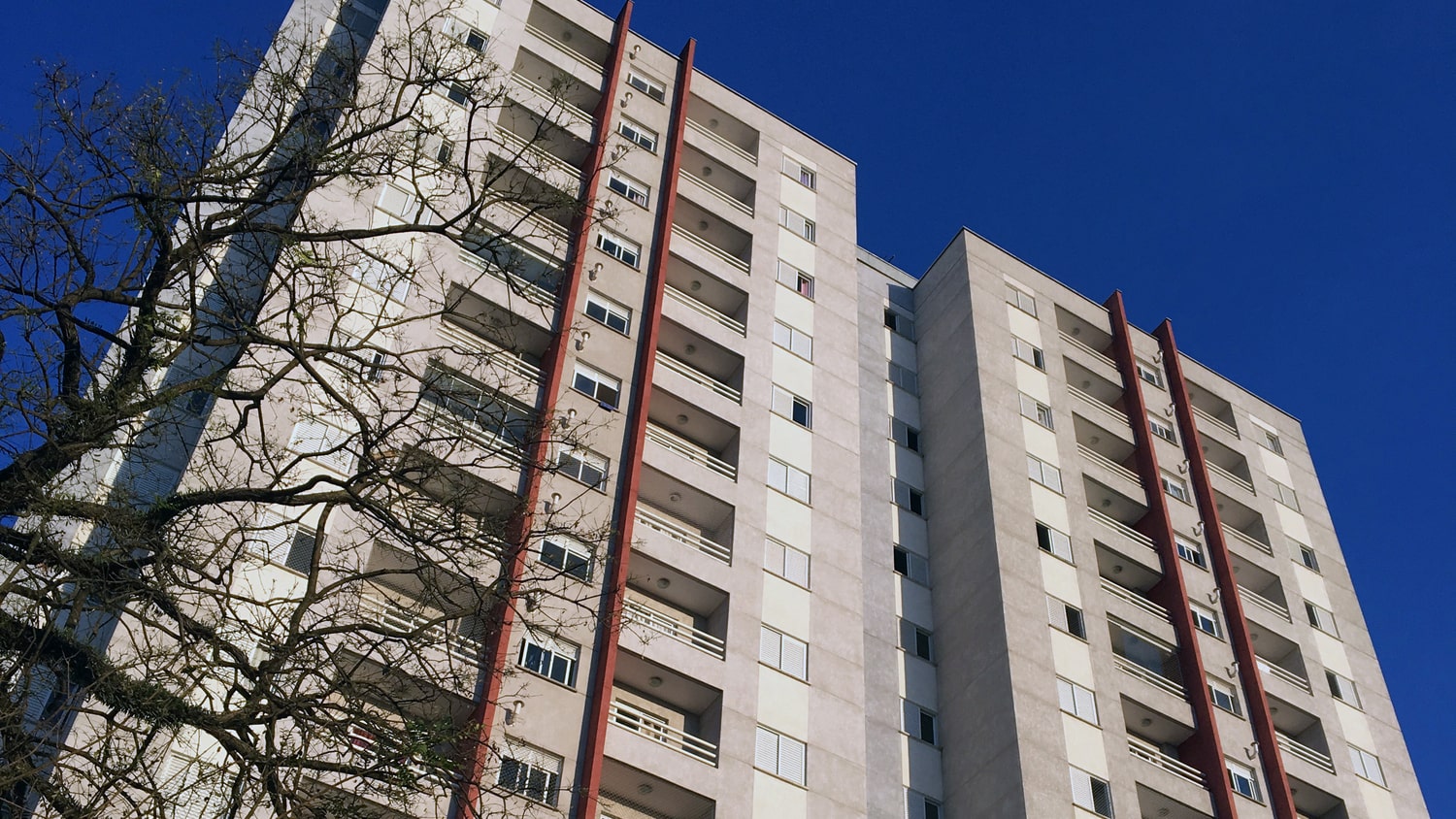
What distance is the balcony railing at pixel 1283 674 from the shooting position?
48.4 m

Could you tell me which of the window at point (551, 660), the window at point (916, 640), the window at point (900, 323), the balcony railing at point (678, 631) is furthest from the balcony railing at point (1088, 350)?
the window at point (551, 660)

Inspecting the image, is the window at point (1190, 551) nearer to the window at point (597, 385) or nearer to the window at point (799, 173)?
the window at point (799, 173)

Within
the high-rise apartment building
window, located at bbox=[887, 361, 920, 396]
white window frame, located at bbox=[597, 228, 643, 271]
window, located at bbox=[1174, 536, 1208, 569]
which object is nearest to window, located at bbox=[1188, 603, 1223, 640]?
the high-rise apartment building

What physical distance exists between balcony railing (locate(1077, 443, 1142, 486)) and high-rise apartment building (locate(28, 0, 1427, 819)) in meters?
0.15

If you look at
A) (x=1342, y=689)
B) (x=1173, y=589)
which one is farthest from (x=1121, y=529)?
(x=1342, y=689)

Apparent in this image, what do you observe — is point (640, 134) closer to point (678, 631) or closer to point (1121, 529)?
point (678, 631)

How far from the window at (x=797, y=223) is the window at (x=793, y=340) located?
6.03 m

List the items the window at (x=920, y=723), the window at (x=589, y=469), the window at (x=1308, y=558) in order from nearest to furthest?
the window at (x=589, y=469) < the window at (x=920, y=723) < the window at (x=1308, y=558)

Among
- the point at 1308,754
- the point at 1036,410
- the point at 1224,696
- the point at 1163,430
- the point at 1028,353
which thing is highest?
the point at 1028,353

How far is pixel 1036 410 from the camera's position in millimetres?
50062

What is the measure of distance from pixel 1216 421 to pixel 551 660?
37.2 metres

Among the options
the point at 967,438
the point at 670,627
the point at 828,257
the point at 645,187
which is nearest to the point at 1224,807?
the point at 967,438

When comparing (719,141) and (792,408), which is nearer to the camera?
(792,408)

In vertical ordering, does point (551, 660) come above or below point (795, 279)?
below
